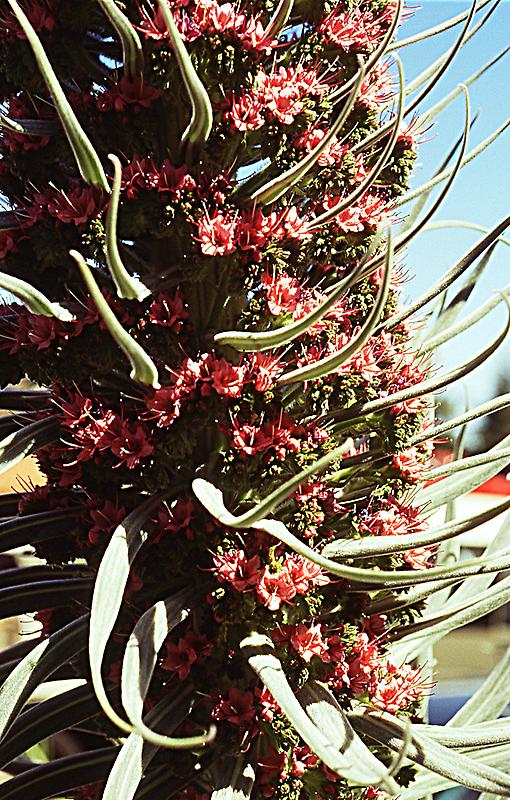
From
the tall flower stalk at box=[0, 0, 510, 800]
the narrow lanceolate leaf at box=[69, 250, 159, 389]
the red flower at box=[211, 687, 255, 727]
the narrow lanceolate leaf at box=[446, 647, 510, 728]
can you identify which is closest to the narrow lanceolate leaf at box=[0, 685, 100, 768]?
the tall flower stalk at box=[0, 0, 510, 800]

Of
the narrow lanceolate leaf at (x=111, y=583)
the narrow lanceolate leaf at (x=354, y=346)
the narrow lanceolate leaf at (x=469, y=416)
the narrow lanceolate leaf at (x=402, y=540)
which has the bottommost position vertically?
the narrow lanceolate leaf at (x=402, y=540)

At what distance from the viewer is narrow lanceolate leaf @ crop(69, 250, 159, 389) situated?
2.08 feet

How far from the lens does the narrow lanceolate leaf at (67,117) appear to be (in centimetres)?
68

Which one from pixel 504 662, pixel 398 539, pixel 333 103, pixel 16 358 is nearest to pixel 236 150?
pixel 333 103

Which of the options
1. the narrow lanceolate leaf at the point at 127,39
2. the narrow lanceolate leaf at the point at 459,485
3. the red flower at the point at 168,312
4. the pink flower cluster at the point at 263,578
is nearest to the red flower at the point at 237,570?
the pink flower cluster at the point at 263,578

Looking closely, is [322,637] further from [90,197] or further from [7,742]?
[90,197]

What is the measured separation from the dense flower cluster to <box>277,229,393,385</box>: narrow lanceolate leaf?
0.03 m

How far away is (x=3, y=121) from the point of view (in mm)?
803

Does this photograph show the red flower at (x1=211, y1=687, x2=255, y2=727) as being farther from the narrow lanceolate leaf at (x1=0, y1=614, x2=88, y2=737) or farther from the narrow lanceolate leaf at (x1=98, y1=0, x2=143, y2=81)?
the narrow lanceolate leaf at (x1=98, y1=0, x2=143, y2=81)

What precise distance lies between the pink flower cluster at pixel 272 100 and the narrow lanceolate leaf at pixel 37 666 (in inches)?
18.5

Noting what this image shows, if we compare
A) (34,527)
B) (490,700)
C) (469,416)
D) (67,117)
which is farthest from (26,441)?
(490,700)

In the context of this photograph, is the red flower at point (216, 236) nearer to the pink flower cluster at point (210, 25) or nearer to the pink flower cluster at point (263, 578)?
the pink flower cluster at point (210, 25)

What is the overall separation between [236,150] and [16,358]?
0.28 m

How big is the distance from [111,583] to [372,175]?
1.28 feet
